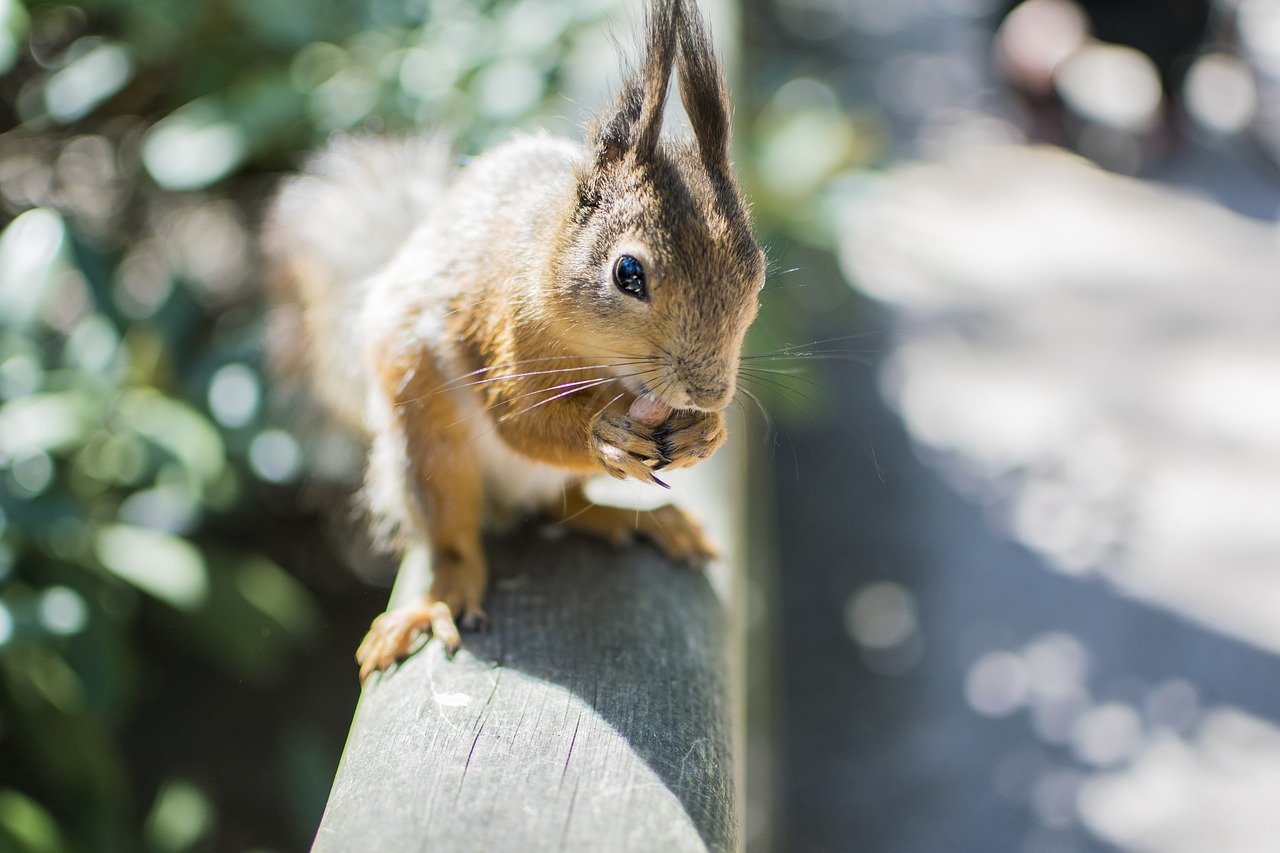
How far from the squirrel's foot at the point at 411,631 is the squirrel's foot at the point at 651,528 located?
0.19 meters

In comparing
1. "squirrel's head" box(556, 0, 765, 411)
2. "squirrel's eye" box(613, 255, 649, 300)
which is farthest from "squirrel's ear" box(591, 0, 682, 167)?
"squirrel's eye" box(613, 255, 649, 300)

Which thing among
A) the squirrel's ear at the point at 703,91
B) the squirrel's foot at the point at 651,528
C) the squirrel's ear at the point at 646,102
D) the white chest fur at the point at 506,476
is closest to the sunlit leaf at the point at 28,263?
the white chest fur at the point at 506,476

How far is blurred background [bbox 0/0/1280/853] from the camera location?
1899 millimetres

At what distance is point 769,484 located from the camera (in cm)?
286

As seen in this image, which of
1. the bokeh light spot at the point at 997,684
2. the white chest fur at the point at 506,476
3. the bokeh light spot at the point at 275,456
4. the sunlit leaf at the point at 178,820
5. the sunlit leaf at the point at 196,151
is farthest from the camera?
the bokeh light spot at the point at 997,684

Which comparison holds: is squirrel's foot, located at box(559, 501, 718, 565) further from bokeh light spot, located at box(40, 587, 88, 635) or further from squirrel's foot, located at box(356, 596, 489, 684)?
bokeh light spot, located at box(40, 587, 88, 635)

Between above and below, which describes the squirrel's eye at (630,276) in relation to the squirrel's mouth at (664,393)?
above

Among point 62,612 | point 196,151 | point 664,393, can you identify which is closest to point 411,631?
point 664,393

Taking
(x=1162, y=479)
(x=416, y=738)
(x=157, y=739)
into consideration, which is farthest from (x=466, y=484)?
(x=1162, y=479)

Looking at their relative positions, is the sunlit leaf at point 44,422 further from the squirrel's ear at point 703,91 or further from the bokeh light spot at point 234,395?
the squirrel's ear at point 703,91

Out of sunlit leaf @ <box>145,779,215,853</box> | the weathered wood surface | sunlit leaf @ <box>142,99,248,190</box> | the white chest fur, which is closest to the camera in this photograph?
the weathered wood surface

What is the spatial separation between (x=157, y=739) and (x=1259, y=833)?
80.7 inches

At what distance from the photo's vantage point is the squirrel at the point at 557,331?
1.08 m

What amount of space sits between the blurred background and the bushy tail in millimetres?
208
